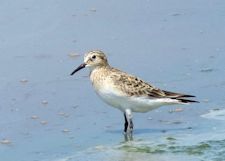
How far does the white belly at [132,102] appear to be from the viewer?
11242 mm

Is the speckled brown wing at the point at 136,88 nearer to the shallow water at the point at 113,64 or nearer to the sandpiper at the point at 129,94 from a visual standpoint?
the sandpiper at the point at 129,94

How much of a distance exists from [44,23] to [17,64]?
5.31 feet

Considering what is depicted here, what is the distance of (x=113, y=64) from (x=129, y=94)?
176 centimetres

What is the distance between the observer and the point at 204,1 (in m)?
15.6

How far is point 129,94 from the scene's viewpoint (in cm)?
1139

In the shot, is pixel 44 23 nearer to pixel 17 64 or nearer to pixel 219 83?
pixel 17 64

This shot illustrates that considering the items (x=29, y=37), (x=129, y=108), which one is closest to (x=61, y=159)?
(x=129, y=108)

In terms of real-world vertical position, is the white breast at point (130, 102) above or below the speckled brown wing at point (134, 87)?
below

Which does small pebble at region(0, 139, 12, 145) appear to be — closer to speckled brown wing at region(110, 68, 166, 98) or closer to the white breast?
the white breast

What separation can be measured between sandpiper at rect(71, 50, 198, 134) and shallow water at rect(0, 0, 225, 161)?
218mm

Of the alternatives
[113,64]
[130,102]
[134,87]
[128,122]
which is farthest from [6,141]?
[113,64]

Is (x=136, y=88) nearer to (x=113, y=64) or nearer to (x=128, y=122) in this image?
(x=128, y=122)

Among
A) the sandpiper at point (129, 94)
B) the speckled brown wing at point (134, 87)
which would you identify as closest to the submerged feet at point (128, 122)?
the sandpiper at point (129, 94)

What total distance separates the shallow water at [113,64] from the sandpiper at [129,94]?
218 mm
